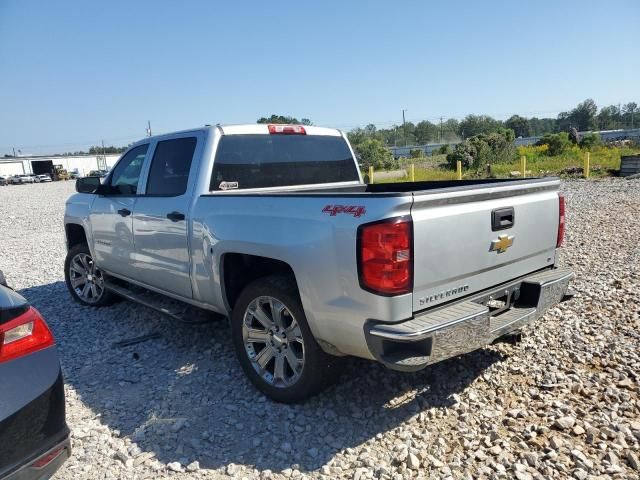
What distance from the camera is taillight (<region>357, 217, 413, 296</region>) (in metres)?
2.60

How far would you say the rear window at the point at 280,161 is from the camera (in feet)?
13.4

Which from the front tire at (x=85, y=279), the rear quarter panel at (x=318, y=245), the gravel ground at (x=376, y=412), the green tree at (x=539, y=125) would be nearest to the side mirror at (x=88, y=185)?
the front tire at (x=85, y=279)

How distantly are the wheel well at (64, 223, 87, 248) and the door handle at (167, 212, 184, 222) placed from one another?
2.64 m

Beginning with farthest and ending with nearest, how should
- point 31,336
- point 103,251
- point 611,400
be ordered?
point 103,251
point 611,400
point 31,336

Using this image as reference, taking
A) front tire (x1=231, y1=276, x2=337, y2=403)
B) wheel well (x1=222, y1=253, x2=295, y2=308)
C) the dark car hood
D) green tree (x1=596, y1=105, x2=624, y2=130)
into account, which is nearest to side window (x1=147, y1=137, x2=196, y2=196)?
wheel well (x1=222, y1=253, x2=295, y2=308)

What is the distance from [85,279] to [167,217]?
2.62 meters

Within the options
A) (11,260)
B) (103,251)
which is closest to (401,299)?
(103,251)

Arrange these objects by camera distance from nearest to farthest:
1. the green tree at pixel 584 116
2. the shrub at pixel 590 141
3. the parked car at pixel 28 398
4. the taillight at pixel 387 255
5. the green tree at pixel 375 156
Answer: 1. the parked car at pixel 28 398
2. the taillight at pixel 387 255
3. the shrub at pixel 590 141
4. the green tree at pixel 375 156
5. the green tree at pixel 584 116

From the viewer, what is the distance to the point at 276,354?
137 inches

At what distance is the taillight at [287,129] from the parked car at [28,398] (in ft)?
8.59

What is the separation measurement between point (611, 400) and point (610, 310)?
1.80 metres

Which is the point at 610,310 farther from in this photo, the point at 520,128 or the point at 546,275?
the point at 520,128

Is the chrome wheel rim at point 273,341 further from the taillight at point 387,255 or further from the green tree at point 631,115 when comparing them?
the green tree at point 631,115

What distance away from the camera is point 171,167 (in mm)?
4371
